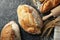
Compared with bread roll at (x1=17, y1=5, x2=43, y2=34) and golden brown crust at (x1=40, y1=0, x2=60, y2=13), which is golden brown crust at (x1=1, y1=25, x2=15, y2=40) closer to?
bread roll at (x1=17, y1=5, x2=43, y2=34)

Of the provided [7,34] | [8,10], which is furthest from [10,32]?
[8,10]

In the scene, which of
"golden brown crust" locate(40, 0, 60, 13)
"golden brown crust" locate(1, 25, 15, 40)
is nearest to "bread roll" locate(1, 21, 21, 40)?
"golden brown crust" locate(1, 25, 15, 40)

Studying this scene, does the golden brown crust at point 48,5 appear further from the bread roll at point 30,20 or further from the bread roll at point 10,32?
the bread roll at point 10,32

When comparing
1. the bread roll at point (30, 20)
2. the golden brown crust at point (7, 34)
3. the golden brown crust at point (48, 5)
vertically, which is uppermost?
the golden brown crust at point (48, 5)

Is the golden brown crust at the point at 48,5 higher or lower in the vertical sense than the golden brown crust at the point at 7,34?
higher

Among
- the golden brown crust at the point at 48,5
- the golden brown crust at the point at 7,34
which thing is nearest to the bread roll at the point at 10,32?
the golden brown crust at the point at 7,34

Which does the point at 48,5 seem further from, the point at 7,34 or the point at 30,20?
the point at 7,34
